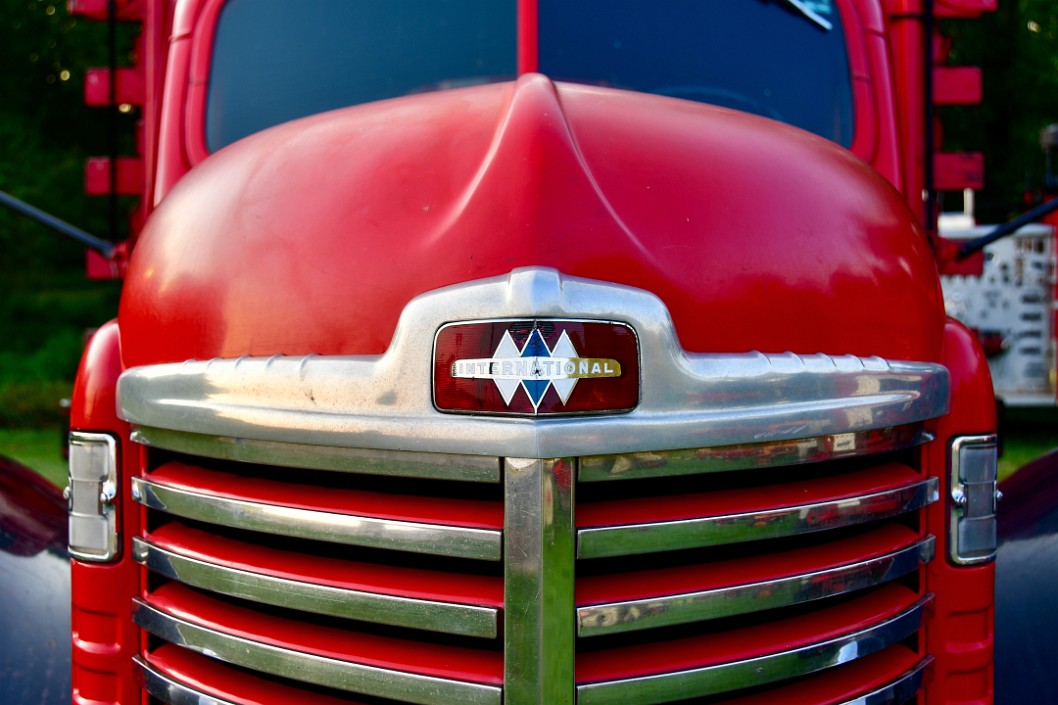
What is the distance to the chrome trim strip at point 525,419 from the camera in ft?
4.32

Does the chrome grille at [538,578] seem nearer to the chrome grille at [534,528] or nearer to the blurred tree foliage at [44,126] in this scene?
the chrome grille at [534,528]

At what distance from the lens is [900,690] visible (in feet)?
5.51

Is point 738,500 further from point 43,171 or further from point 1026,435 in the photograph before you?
point 43,171

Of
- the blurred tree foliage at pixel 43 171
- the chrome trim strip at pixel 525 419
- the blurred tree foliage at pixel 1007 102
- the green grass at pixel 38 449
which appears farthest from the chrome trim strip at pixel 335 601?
the blurred tree foliage at pixel 1007 102

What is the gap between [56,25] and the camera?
13.4 metres

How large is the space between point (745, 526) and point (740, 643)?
0.20 metres

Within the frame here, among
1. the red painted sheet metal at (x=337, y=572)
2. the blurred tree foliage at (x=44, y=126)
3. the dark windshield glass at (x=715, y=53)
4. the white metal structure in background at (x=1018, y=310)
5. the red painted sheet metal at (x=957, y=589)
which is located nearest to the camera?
the red painted sheet metal at (x=337, y=572)

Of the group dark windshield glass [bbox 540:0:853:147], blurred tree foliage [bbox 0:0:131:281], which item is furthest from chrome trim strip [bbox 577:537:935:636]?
blurred tree foliage [bbox 0:0:131:281]

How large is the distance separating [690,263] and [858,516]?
543 millimetres

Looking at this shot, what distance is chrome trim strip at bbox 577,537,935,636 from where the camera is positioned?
1378 mm

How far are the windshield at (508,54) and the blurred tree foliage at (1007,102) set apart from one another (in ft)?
41.9

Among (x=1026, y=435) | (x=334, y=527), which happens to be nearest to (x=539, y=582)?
(x=334, y=527)

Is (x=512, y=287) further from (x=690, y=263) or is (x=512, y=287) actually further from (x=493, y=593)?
(x=493, y=593)

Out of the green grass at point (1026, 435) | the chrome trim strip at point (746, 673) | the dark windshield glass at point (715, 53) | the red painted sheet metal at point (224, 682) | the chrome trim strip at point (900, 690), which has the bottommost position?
the green grass at point (1026, 435)
